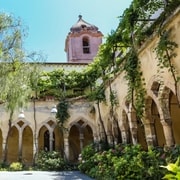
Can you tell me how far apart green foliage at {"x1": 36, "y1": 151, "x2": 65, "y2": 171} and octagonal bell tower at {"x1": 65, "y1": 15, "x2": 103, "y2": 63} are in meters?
Answer: 14.2

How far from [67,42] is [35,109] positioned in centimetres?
1474

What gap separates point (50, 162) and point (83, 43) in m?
17.0

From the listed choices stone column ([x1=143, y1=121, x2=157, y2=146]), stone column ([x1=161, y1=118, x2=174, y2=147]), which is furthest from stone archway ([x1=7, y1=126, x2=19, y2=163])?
stone column ([x1=161, y1=118, x2=174, y2=147])

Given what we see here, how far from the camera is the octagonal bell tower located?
2830 centimetres

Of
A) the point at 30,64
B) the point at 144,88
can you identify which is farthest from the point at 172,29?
the point at 30,64

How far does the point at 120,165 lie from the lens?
315 inches

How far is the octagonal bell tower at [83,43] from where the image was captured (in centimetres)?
2830

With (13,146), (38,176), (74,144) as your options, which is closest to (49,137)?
(74,144)

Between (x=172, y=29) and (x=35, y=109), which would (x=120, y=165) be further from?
(x=35, y=109)

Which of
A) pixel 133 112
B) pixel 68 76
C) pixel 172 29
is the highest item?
pixel 68 76

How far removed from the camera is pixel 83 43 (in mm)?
29188

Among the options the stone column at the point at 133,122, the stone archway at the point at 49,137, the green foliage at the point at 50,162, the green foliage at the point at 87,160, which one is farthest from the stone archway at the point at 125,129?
the stone archway at the point at 49,137

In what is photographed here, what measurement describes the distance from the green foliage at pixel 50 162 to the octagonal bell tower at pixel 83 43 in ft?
46.5

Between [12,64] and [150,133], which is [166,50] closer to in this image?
[150,133]
